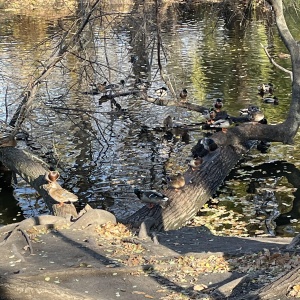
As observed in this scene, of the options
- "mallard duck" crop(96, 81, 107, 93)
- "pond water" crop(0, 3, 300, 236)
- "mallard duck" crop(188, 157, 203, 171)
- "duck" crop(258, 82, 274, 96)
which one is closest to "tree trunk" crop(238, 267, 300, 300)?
"pond water" crop(0, 3, 300, 236)

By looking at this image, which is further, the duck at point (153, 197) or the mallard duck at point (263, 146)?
the mallard duck at point (263, 146)

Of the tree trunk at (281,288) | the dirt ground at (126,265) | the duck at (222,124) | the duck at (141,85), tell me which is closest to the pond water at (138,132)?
the duck at (141,85)

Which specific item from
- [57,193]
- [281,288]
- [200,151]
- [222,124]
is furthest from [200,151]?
[281,288]

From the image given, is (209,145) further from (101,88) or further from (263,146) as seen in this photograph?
(101,88)

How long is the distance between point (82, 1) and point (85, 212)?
5.14m

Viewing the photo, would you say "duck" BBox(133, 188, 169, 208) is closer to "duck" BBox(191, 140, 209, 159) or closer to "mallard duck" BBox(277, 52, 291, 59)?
"duck" BBox(191, 140, 209, 159)

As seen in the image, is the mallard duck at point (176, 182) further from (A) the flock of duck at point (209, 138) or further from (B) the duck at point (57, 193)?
(B) the duck at point (57, 193)

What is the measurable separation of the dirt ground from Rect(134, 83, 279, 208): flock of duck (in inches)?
45.2

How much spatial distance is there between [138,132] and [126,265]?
28.1ft

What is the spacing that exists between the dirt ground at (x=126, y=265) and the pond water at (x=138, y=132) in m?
1.99

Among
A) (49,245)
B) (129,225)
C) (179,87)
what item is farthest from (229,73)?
(49,245)

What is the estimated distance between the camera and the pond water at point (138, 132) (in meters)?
→ 11.5

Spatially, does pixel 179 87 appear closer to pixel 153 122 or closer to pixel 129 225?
pixel 153 122

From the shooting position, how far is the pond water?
11.5 metres
